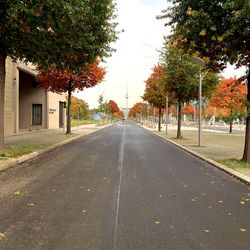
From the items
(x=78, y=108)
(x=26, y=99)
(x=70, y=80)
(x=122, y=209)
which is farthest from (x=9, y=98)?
(x=78, y=108)

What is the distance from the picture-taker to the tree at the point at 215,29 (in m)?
12.3

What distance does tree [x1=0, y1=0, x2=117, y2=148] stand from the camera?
13000 mm

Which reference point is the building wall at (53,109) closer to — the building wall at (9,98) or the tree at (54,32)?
the building wall at (9,98)

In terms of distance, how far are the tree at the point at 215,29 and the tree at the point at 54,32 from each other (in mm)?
3233

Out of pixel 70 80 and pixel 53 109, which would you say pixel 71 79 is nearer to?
pixel 70 80

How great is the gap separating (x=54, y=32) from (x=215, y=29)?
611 centimetres

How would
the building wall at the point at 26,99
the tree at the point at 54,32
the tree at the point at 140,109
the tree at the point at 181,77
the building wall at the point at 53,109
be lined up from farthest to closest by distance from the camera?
1. the tree at the point at 140,109
2. the building wall at the point at 53,109
3. the building wall at the point at 26,99
4. the tree at the point at 181,77
5. the tree at the point at 54,32

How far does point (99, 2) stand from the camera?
49.4 feet

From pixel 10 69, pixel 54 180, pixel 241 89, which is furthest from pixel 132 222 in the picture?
pixel 241 89

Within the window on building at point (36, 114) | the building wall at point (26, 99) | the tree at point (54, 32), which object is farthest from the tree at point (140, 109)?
the tree at point (54, 32)

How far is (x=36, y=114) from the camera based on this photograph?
45.4 meters

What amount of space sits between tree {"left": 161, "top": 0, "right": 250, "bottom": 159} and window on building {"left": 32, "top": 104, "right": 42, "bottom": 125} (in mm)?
32690

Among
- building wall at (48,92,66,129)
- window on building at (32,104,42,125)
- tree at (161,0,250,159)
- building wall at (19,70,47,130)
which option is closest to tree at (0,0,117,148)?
tree at (161,0,250,159)

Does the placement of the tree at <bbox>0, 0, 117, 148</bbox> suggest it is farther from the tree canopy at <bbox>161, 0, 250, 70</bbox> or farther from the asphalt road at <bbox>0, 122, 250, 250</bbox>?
the asphalt road at <bbox>0, 122, 250, 250</bbox>
